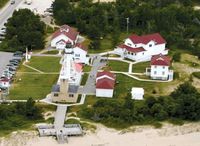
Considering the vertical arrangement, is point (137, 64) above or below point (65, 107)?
above

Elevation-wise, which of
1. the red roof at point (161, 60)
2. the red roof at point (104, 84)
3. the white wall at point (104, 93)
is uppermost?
the red roof at point (161, 60)

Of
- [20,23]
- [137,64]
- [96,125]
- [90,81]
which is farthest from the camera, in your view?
[20,23]

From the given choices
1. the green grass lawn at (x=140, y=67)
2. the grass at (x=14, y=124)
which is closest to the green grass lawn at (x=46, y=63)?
the green grass lawn at (x=140, y=67)

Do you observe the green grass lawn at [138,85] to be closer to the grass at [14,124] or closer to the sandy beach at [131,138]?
the sandy beach at [131,138]

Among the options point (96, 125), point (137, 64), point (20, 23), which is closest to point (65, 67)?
point (96, 125)

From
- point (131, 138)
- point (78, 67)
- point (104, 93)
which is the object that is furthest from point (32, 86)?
point (131, 138)

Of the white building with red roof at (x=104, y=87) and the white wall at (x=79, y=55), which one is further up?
the white wall at (x=79, y=55)

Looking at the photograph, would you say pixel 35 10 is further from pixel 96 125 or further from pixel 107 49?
pixel 96 125

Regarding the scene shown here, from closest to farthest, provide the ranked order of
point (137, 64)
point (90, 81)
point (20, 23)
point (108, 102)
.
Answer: point (108, 102) → point (90, 81) → point (137, 64) → point (20, 23)
